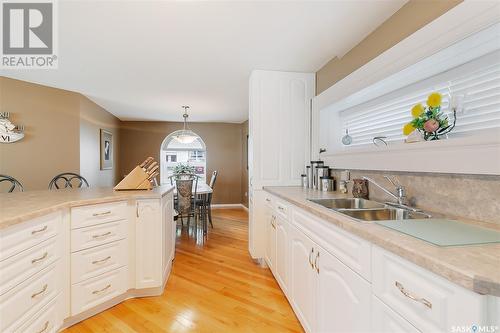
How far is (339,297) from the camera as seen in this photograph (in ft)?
3.79

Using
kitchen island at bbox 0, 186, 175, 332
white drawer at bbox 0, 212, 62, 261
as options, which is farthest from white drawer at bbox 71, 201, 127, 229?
white drawer at bbox 0, 212, 62, 261

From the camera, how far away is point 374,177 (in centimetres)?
191

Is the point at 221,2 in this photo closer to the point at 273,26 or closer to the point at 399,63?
the point at 273,26

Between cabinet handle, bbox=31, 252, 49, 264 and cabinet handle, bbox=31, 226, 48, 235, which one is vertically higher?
cabinet handle, bbox=31, 226, 48, 235

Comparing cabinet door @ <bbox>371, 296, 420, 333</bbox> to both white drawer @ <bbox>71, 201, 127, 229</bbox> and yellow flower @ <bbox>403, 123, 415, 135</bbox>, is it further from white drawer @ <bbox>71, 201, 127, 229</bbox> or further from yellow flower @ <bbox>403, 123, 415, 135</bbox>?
white drawer @ <bbox>71, 201, 127, 229</bbox>

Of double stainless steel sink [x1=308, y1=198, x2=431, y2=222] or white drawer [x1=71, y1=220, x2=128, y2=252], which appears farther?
white drawer [x1=71, y1=220, x2=128, y2=252]

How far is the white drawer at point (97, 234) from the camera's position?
1.71 m

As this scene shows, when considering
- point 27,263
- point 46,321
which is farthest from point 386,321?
point 46,321

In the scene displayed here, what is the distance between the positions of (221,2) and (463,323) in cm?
195

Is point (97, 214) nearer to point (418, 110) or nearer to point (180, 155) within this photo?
point (418, 110)

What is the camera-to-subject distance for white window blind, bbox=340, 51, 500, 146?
118 cm

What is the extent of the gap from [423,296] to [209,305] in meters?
1.71

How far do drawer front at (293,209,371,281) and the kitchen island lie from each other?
1305mm

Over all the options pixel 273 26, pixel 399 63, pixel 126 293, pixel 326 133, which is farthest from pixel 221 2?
pixel 126 293
